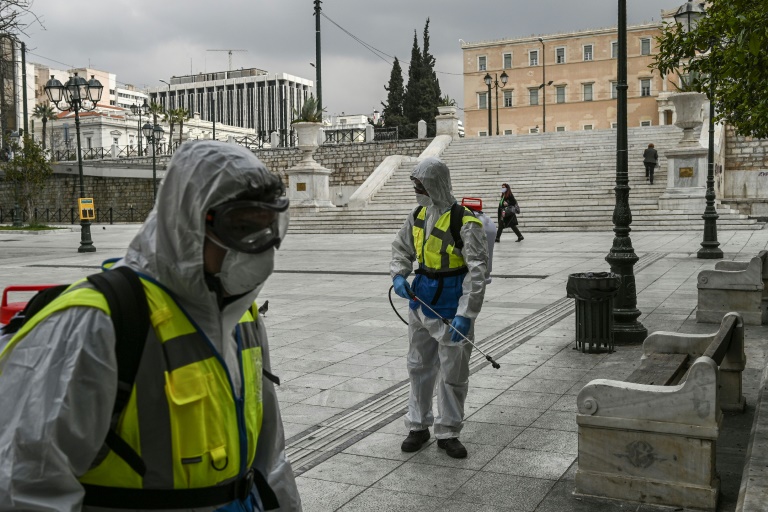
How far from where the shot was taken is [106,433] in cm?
157

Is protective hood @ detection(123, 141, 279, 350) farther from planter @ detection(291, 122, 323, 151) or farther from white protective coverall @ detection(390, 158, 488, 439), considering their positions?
planter @ detection(291, 122, 323, 151)

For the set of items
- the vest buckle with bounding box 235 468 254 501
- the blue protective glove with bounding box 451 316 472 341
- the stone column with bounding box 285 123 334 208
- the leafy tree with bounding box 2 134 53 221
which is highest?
the leafy tree with bounding box 2 134 53 221

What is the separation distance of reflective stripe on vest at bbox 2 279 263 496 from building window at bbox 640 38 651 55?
7172 centimetres

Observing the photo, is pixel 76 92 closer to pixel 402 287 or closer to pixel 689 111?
pixel 402 287

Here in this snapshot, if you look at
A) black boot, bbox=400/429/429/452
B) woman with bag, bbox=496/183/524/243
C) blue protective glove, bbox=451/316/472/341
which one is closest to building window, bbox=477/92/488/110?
woman with bag, bbox=496/183/524/243

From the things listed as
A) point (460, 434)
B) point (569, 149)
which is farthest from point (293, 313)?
point (569, 149)

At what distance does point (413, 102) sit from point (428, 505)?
62.5 meters

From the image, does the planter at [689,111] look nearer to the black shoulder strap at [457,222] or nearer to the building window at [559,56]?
the black shoulder strap at [457,222]

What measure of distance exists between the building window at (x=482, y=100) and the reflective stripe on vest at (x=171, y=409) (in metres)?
74.2

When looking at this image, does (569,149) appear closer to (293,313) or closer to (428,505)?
(293,313)

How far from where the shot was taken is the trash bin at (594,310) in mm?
→ 7414

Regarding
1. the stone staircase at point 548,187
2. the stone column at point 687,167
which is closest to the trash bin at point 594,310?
the stone staircase at point 548,187

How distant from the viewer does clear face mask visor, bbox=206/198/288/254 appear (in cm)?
168

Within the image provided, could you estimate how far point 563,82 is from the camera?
71.4m
